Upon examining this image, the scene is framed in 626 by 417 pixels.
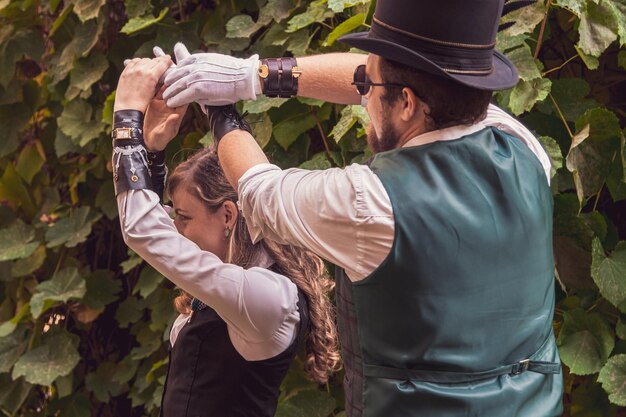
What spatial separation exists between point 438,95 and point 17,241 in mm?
1938

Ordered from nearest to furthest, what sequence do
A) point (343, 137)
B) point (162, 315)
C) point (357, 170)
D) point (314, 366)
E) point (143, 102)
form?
point (357, 170) → point (143, 102) → point (314, 366) → point (343, 137) → point (162, 315)

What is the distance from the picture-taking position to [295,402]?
2.26 meters

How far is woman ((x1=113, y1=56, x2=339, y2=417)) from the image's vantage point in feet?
4.97

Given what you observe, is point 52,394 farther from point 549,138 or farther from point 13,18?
point 549,138

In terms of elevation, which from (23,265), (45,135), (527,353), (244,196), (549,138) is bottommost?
(23,265)

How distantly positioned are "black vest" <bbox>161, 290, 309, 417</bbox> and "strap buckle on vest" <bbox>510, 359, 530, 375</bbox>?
1.45 ft

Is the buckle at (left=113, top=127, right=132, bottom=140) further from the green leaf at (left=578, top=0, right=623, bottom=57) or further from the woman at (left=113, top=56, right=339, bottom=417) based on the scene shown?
the green leaf at (left=578, top=0, right=623, bottom=57)

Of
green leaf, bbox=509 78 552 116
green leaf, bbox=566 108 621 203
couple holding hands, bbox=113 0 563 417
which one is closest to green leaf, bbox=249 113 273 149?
green leaf, bbox=509 78 552 116

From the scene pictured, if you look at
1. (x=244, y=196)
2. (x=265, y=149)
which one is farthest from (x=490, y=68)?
(x=265, y=149)

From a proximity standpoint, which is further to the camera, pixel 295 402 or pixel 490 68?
pixel 295 402

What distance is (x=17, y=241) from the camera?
2.92 m

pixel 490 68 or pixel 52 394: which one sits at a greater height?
pixel 490 68

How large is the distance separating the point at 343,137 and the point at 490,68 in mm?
893

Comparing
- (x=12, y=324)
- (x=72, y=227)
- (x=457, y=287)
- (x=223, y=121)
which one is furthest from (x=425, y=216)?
(x=12, y=324)
